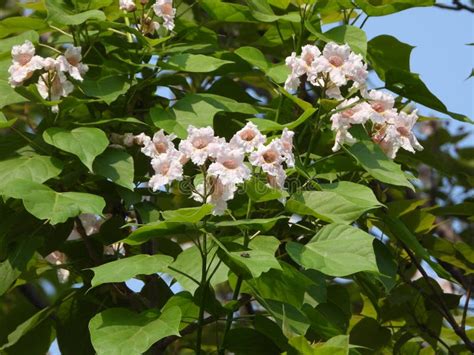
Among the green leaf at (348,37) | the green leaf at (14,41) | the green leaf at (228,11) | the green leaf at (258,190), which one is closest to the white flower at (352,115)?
the green leaf at (348,37)

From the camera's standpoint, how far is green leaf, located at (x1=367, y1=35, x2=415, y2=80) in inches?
86.9

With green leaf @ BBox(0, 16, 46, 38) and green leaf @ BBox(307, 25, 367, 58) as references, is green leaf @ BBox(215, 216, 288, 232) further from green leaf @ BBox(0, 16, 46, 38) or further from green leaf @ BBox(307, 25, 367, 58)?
green leaf @ BBox(0, 16, 46, 38)

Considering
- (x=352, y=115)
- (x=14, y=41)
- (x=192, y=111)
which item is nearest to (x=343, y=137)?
(x=352, y=115)

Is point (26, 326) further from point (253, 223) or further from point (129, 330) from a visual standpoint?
Result: point (253, 223)

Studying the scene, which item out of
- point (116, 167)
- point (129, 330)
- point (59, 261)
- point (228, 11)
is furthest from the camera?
point (59, 261)

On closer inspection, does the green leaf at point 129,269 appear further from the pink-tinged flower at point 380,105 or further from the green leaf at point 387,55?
the green leaf at point 387,55

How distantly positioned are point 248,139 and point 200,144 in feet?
0.27

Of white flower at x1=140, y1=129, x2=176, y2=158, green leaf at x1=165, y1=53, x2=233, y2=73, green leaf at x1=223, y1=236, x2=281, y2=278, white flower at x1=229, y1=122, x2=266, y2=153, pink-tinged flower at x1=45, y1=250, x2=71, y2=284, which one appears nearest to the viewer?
green leaf at x1=223, y1=236, x2=281, y2=278

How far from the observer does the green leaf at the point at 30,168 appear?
1.89 metres

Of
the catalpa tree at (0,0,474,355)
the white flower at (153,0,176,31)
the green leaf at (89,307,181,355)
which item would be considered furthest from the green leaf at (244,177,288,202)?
the white flower at (153,0,176,31)

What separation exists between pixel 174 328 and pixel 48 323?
64 cm

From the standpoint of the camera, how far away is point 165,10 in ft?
6.75

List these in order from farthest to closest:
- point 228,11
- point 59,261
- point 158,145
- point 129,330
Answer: point 59,261 → point 228,11 → point 158,145 → point 129,330

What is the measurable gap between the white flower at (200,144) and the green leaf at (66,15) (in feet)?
1.22
